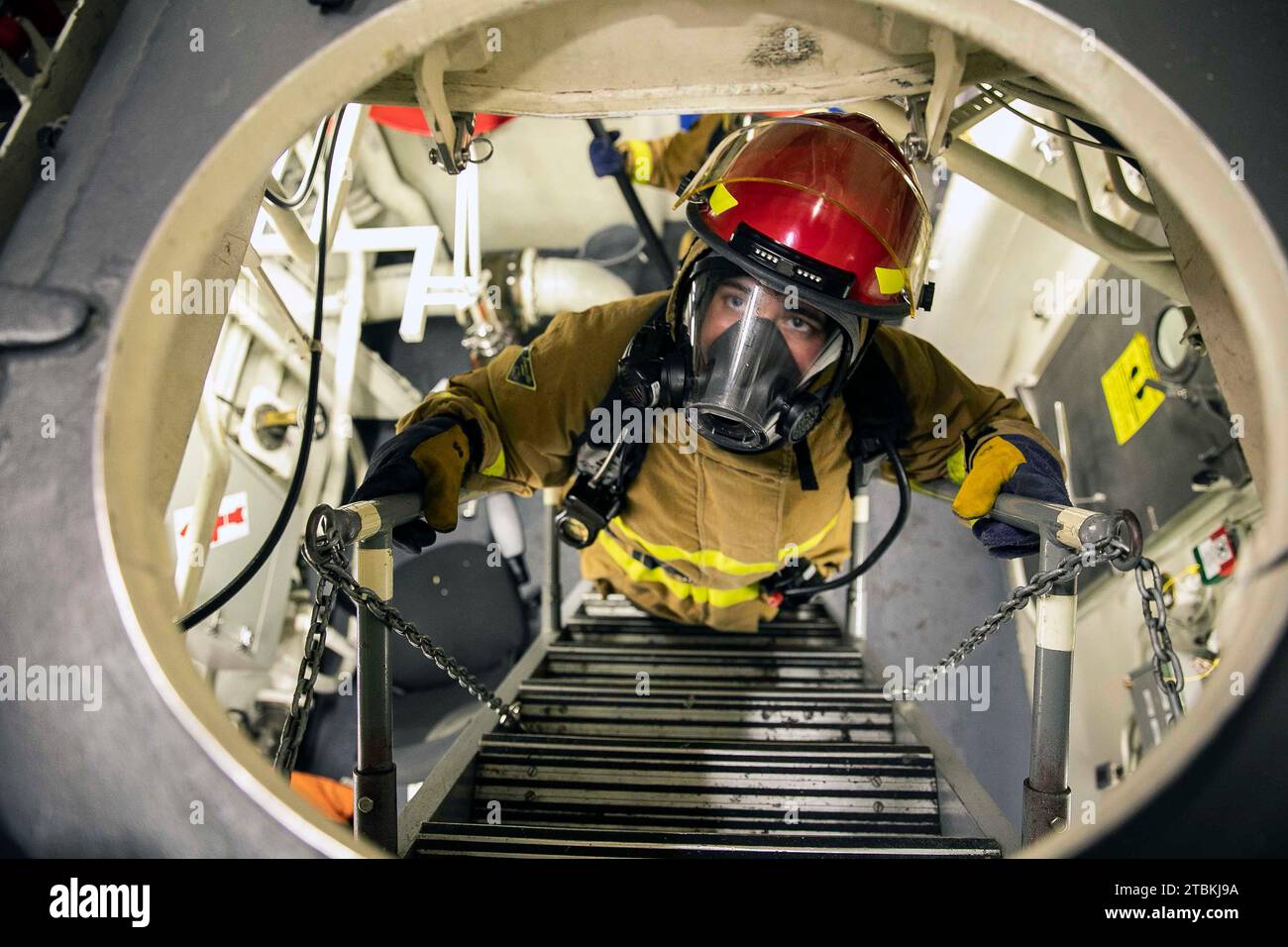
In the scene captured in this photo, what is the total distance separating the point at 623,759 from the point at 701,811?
217mm

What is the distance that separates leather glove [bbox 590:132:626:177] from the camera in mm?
3215

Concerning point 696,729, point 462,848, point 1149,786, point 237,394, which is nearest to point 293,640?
point 237,394

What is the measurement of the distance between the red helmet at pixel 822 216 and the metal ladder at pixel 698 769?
1.04 m

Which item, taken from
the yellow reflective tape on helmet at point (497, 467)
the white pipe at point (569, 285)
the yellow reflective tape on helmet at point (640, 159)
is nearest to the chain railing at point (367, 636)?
the yellow reflective tape on helmet at point (497, 467)

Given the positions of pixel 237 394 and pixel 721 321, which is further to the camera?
pixel 237 394

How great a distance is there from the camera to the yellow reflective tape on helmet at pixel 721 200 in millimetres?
1866

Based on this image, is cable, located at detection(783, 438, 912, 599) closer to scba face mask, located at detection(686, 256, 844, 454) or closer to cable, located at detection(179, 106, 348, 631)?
scba face mask, located at detection(686, 256, 844, 454)

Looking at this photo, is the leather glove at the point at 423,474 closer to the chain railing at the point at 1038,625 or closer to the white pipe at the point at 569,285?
the chain railing at the point at 1038,625

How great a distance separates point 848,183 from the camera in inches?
72.6

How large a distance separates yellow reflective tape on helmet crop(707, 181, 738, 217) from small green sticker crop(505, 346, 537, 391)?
0.60m

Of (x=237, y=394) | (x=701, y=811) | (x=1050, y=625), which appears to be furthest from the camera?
(x=237, y=394)

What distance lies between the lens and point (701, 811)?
1745 mm
